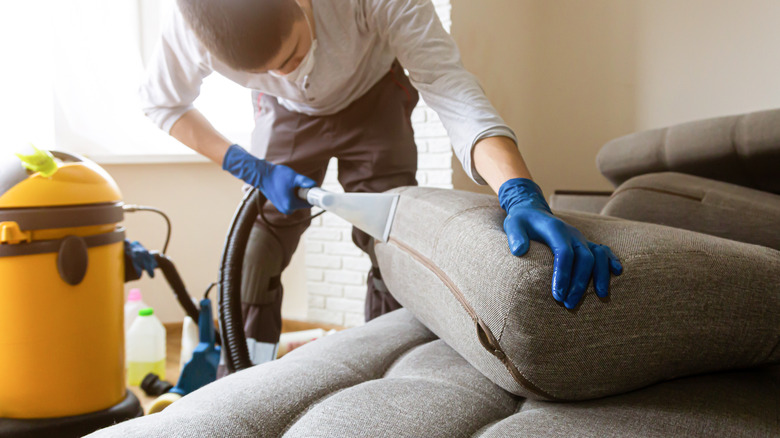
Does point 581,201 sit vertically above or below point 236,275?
above

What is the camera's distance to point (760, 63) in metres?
2.40

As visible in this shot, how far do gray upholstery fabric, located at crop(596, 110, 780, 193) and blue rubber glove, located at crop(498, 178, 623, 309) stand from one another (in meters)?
0.84

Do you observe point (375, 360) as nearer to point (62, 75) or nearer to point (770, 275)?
point (770, 275)

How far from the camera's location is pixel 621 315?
0.56 metres

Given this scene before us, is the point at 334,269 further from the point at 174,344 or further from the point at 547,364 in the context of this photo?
the point at 547,364

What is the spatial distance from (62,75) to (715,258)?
2.80m

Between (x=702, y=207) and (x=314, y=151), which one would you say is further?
(x=314, y=151)

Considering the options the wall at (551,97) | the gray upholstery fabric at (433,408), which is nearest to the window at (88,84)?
the wall at (551,97)

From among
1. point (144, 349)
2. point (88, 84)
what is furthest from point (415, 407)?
point (88, 84)

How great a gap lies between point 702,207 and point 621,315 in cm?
65

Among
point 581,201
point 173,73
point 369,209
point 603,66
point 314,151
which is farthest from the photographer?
point 603,66

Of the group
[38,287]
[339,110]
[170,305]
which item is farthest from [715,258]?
[170,305]

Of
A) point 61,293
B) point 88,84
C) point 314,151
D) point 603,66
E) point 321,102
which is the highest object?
point 603,66

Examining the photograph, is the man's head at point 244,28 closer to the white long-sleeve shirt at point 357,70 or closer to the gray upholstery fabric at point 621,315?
the white long-sleeve shirt at point 357,70
